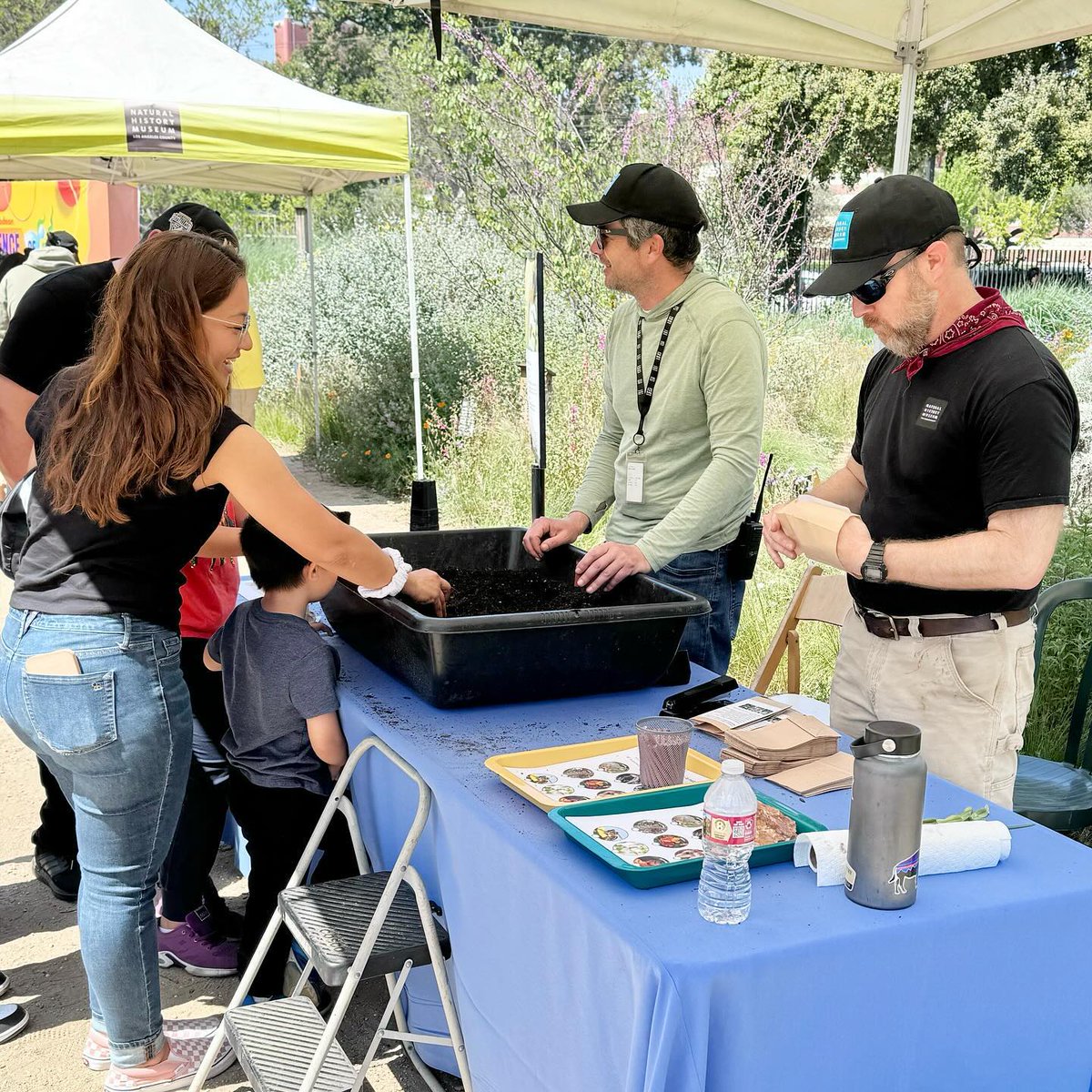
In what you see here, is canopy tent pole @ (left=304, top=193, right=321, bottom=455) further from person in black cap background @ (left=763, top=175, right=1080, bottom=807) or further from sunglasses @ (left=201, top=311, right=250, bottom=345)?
person in black cap background @ (left=763, top=175, right=1080, bottom=807)

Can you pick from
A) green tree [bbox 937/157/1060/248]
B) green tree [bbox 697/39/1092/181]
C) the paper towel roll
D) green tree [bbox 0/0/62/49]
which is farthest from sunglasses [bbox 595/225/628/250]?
green tree [bbox 0/0/62/49]

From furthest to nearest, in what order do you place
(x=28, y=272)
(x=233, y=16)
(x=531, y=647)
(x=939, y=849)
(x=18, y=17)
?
1. (x=233, y=16)
2. (x=18, y=17)
3. (x=28, y=272)
4. (x=531, y=647)
5. (x=939, y=849)

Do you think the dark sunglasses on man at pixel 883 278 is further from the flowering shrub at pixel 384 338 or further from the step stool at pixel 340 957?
the flowering shrub at pixel 384 338

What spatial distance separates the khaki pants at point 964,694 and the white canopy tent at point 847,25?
2.01 metres

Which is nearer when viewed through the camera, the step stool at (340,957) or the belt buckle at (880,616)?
the step stool at (340,957)

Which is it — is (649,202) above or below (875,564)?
above

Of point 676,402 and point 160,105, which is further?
point 160,105

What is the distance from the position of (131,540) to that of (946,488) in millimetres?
1481

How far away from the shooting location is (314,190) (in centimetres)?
810

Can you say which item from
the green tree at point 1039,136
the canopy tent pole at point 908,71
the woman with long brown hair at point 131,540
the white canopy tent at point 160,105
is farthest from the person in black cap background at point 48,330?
the green tree at point 1039,136

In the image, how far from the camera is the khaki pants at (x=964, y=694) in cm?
213

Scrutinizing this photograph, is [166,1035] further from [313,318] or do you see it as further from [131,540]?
[313,318]

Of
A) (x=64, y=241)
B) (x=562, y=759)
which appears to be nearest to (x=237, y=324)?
(x=562, y=759)

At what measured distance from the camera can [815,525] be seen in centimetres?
207
